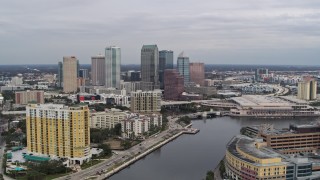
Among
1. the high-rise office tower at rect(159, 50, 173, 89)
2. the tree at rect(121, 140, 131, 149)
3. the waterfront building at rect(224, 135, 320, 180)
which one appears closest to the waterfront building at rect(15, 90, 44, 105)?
the high-rise office tower at rect(159, 50, 173, 89)

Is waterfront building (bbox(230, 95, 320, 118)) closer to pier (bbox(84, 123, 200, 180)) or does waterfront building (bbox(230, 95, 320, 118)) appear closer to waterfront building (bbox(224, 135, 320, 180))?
pier (bbox(84, 123, 200, 180))

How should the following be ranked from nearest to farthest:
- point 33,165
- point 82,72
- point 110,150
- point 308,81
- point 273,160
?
1. point 273,160
2. point 33,165
3. point 110,150
4. point 308,81
5. point 82,72

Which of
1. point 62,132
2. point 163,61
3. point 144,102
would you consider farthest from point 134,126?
point 163,61

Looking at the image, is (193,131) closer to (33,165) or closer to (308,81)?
(33,165)

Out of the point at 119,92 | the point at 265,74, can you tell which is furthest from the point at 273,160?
the point at 265,74

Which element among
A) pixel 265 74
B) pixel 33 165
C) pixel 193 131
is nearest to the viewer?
pixel 33 165

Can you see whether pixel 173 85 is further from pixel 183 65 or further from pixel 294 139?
pixel 294 139

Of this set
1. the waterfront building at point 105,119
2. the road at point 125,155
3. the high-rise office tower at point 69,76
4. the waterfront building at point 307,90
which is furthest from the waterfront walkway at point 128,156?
the high-rise office tower at point 69,76
